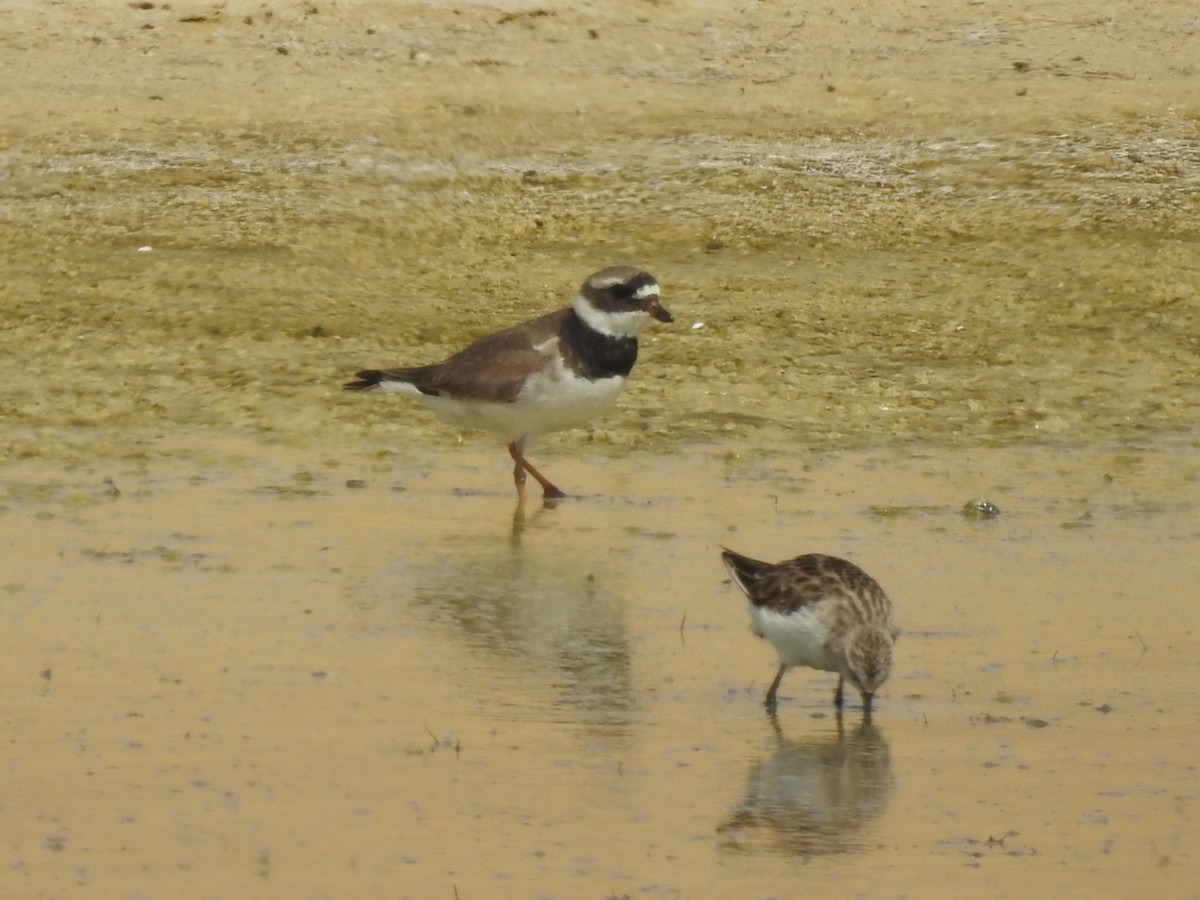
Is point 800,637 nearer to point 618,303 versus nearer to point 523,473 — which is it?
point 523,473

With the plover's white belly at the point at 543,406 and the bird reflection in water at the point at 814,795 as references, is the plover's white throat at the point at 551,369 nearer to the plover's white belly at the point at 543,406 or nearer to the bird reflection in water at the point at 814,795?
the plover's white belly at the point at 543,406

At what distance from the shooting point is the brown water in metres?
6.64

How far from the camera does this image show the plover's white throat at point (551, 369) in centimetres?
1160

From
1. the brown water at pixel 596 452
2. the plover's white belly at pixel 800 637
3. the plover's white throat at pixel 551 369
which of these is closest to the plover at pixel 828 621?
the plover's white belly at pixel 800 637

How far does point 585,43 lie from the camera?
67.0 ft

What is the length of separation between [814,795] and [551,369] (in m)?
4.96

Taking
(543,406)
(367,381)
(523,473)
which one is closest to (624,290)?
(543,406)

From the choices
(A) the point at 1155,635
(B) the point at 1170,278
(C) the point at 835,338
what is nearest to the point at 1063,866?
(A) the point at 1155,635

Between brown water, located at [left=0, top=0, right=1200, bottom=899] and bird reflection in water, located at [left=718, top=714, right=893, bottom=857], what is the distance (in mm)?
22

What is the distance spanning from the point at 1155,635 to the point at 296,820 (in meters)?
3.64

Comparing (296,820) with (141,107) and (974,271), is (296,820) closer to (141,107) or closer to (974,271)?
(974,271)

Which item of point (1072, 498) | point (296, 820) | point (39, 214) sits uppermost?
point (296, 820)

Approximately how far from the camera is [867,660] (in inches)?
300

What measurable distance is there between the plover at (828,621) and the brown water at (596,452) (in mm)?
186
